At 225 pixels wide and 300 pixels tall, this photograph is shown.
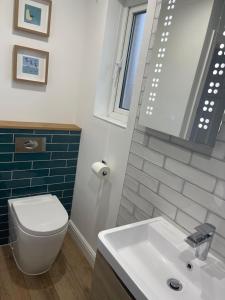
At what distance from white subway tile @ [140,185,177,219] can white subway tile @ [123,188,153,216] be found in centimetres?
3

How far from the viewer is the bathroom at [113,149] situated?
3.27 feet

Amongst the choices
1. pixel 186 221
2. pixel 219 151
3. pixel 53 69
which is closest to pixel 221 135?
pixel 219 151

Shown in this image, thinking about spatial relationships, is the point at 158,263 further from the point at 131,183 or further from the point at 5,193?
the point at 5,193

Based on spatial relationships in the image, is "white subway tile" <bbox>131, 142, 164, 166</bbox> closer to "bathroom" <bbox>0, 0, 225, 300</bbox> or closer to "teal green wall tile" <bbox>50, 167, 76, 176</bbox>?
"bathroom" <bbox>0, 0, 225, 300</bbox>

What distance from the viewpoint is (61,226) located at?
1649 millimetres

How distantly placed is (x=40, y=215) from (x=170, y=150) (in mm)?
1070

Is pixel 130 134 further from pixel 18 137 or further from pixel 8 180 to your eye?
pixel 8 180

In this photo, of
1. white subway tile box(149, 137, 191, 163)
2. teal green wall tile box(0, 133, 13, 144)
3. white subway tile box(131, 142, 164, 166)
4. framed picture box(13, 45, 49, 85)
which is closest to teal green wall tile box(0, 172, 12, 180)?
teal green wall tile box(0, 133, 13, 144)

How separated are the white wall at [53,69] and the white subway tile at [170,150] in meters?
1.09

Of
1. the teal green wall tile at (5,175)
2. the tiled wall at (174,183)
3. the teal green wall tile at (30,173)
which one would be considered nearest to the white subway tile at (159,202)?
the tiled wall at (174,183)

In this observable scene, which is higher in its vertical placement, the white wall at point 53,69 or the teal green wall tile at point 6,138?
the white wall at point 53,69

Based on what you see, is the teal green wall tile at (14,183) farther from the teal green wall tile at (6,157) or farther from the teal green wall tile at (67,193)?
the teal green wall tile at (67,193)

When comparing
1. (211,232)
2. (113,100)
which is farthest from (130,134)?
(211,232)

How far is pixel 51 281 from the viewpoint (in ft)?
5.83
